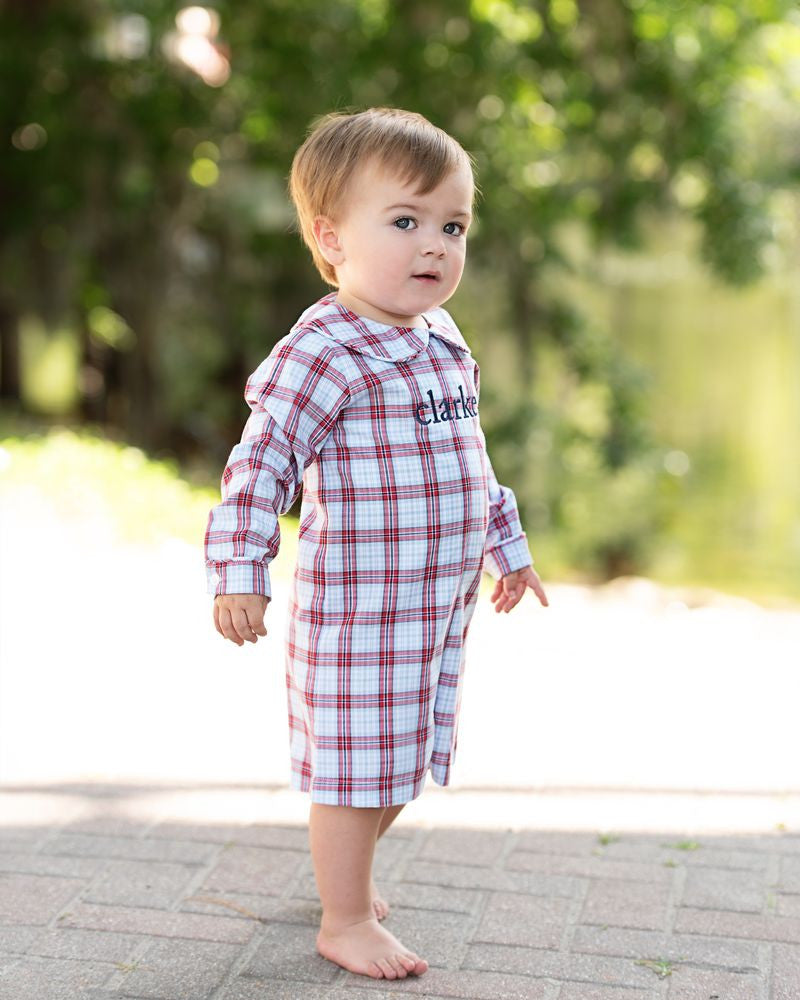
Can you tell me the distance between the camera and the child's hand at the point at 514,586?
104 inches

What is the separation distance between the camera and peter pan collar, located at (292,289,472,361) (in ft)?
7.55

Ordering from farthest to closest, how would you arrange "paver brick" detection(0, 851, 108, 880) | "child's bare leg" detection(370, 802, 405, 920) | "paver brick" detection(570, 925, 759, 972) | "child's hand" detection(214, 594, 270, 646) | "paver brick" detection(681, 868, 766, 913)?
"paver brick" detection(0, 851, 108, 880) → "paver brick" detection(681, 868, 766, 913) → "child's bare leg" detection(370, 802, 405, 920) → "paver brick" detection(570, 925, 759, 972) → "child's hand" detection(214, 594, 270, 646)

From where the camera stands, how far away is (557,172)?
9812mm

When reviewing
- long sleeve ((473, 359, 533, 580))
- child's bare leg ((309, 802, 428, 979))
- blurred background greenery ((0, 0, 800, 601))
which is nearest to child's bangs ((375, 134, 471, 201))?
long sleeve ((473, 359, 533, 580))

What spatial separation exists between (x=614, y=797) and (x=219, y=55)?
854 cm

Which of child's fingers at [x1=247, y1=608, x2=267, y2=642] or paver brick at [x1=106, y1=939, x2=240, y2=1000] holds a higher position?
child's fingers at [x1=247, y1=608, x2=267, y2=642]

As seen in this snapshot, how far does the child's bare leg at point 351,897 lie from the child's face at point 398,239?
3.00 feet

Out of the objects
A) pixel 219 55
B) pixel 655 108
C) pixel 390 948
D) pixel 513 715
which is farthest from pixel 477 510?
pixel 219 55

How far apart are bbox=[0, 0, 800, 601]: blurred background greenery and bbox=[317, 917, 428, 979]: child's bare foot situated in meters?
4.56

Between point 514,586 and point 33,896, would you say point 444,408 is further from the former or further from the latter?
point 33,896

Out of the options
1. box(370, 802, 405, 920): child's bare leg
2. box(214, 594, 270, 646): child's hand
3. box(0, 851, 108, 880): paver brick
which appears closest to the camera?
box(214, 594, 270, 646): child's hand

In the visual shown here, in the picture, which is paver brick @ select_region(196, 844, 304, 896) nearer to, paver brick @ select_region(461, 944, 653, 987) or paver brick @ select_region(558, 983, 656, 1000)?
paver brick @ select_region(461, 944, 653, 987)

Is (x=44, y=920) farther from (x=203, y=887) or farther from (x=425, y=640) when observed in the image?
(x=425, y=640)

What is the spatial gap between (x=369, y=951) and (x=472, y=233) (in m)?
7.74
